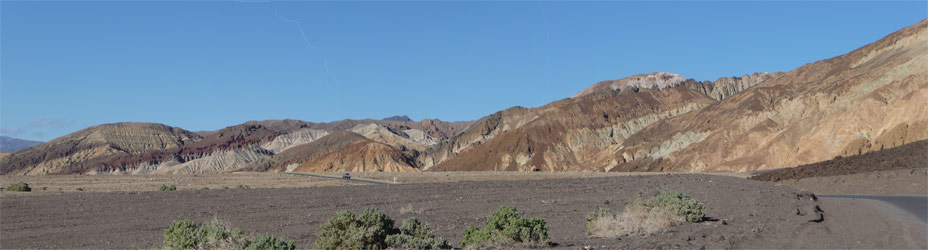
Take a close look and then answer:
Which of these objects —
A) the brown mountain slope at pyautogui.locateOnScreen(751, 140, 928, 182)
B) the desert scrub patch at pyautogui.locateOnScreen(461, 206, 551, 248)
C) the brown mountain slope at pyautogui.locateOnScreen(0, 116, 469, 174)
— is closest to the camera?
the desert scrub patch at pyautogui.locateOnScreen(461, 206, 551, 248)

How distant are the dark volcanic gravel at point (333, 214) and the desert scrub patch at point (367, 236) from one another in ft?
11.3

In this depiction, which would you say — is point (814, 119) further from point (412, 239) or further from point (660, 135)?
point (412, 239)

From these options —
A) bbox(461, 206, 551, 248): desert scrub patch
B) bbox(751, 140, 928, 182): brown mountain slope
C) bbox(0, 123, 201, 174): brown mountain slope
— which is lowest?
bbox(461, 206, 551, 248): desert scrub patch

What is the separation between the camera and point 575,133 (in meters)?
125

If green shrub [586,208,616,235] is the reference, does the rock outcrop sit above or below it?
above

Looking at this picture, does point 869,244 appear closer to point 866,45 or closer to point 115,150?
point 866,45

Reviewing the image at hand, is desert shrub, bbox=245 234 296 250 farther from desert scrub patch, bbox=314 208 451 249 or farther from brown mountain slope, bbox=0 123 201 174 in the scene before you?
brown mountain slope, bbox=0 123 201 174

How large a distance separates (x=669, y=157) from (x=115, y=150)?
531 feet

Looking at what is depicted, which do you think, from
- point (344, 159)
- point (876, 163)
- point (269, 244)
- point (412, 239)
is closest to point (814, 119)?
point (876, 163)

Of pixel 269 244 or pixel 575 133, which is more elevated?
pixel 575 133

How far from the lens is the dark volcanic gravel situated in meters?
14.1

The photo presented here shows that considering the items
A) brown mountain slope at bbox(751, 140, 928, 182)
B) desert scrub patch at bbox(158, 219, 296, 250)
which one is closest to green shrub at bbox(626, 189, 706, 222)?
desert scrub patch at bbox(158, 219, 296, 250)

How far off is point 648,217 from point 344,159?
12807 cm

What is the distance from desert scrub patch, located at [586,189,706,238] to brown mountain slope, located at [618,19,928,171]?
58.7 meters
